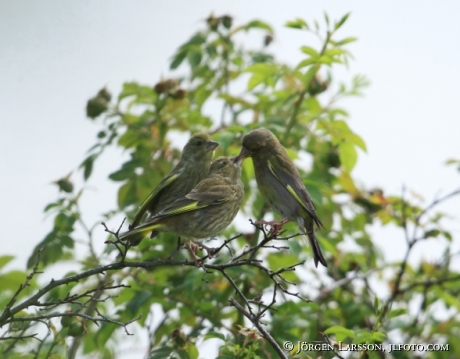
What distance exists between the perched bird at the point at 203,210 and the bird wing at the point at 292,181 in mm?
339

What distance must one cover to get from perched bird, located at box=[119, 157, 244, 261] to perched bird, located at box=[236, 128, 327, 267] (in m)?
0.20

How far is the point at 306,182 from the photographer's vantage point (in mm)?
6055

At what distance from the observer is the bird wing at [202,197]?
209 inches

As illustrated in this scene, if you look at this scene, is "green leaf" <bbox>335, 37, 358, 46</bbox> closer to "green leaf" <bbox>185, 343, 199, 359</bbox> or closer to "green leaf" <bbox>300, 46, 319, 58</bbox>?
"green leaf" <bbox>300, 46, 319, 58</bbox>

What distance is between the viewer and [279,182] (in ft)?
19.0

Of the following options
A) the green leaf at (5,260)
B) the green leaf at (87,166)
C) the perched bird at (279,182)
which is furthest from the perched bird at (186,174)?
the green leaf at (87,166)

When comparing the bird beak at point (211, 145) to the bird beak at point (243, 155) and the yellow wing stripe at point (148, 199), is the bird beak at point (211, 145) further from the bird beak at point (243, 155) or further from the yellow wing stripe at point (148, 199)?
the yellow wing stripe at point (148, 199)

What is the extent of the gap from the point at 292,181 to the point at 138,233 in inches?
51.4

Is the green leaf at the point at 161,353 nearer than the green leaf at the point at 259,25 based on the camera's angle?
Yes

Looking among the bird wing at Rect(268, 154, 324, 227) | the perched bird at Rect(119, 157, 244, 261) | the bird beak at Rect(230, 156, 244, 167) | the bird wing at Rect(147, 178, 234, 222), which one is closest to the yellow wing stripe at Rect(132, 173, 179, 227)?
the perched bird at Rect(119, 157, 244, 261)

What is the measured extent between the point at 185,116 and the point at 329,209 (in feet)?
5.97

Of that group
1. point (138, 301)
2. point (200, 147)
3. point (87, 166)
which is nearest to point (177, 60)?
point (87, 166)

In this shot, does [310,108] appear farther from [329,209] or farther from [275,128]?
[329,209]

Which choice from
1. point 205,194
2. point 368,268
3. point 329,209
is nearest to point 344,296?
point 368,268
